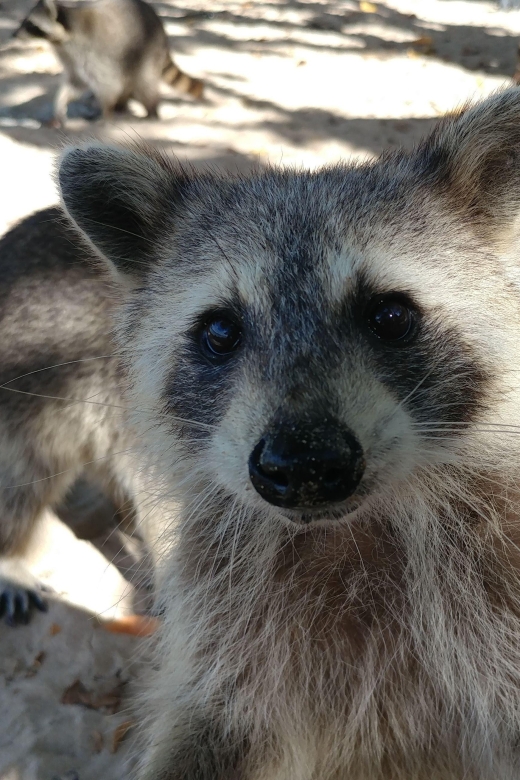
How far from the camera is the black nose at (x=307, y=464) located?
135 cm

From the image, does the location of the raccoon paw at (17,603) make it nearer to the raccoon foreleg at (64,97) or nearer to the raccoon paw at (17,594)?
the raccoon paw at (17,594)

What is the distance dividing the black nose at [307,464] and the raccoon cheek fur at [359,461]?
0.05 feet

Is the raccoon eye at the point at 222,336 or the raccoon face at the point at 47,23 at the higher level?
the raccoon eye at the point at 222,336

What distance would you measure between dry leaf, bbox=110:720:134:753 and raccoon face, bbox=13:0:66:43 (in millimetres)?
6163

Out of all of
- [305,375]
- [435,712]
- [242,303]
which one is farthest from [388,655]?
[242,303]

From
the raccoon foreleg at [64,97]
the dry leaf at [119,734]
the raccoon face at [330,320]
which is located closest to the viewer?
the raccoon face at [330,320]

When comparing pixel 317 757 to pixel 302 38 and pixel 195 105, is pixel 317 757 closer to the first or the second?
pixel 195 105

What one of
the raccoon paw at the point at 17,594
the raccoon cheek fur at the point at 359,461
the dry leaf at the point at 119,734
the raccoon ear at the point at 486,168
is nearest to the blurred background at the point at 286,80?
the raccoon paw at the point at 17,594

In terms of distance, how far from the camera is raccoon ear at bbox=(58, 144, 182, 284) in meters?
1.99

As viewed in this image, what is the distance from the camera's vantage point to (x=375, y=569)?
1746mm

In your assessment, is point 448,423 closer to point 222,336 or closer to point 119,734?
point 222,336

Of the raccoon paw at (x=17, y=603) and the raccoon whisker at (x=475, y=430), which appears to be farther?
the raccoon paw at (x=17, y=603)

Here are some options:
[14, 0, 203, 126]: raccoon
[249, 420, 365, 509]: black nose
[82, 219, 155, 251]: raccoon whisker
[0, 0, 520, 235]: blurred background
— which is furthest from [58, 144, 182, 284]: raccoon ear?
[14, 0, 203, 126]: raccoon

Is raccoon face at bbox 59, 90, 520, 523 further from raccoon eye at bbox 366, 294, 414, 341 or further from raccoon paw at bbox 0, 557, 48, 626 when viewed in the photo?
raccoon paw at bbox 0, 557, 48, 626
